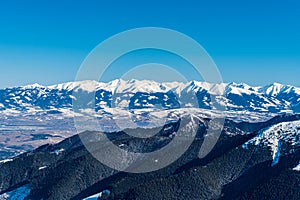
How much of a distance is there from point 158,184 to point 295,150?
60.4 metres

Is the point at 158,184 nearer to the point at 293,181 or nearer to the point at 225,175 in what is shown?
the point at 225,175

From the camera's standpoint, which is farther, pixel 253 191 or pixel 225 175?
pixel 225 175

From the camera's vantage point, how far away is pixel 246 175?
19538 centimetres

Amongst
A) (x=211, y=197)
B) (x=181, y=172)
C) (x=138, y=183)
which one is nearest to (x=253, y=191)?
(x=211, y=197)

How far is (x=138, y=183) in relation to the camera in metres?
197

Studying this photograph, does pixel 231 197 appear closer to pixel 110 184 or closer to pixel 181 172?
pixel 181 172

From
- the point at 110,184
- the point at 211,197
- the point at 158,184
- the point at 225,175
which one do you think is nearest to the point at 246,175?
the point at 225,175

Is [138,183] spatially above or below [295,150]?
below

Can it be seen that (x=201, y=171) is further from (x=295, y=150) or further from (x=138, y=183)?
(x=295, y=150)

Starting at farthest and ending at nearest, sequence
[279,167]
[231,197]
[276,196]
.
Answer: [279,167]
[231,197]
[276,196]

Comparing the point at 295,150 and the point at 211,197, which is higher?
the point at 295,150

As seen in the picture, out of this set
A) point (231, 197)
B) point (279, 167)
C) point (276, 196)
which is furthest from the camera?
point (279, 167)

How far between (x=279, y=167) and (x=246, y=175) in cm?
1483

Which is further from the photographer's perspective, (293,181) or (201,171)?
(201,171)
